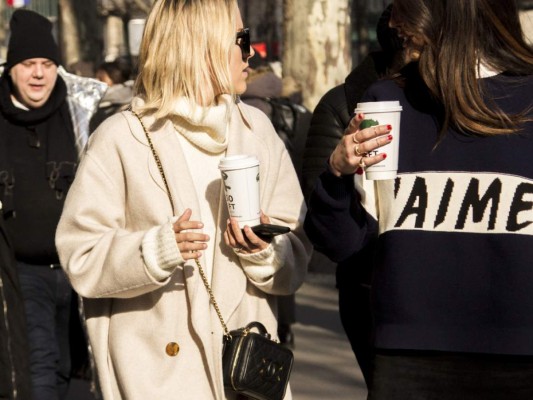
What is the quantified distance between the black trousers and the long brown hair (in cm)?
55

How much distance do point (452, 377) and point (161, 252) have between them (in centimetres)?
95

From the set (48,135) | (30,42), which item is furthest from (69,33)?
(48,135)

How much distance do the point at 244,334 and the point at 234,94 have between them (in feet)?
2.40

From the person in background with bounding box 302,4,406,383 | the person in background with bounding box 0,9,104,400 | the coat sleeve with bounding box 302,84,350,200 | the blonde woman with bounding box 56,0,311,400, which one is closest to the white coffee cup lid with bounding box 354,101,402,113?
the blonde woman with bounding box 56,0,311,400

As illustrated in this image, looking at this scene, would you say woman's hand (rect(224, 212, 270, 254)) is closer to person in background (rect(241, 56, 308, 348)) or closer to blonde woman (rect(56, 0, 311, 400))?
blonde woman (rect(56, 0, 311, 400))

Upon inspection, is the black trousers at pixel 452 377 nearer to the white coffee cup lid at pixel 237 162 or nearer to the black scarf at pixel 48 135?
the white coffee cup lid at pixel 237 162

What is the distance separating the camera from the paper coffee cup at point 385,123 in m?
3.53

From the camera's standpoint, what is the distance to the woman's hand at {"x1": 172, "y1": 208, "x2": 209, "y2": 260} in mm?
4160

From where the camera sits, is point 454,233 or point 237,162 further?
point 237,162

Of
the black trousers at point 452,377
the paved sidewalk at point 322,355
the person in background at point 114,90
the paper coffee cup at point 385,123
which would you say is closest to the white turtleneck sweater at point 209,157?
the black trousers at point 452,377

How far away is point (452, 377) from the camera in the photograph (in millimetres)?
3697

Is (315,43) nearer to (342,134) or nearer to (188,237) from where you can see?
(342,134)

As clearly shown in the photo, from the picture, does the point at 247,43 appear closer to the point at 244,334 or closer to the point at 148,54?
the point at 148,54

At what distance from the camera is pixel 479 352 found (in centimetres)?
367
